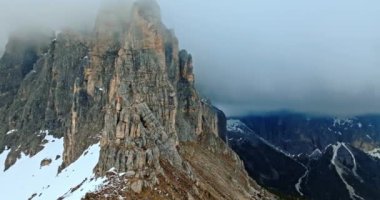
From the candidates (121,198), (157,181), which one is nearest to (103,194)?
(121,198)

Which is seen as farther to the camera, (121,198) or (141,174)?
(141,174)

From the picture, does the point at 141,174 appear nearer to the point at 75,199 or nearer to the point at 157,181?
the point at 157,181

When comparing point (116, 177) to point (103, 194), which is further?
point (116, 177)

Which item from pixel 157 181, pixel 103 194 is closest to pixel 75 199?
pixel 103 194

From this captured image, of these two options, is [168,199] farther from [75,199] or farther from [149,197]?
[75,199]

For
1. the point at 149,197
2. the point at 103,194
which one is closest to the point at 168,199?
the point at 149,197

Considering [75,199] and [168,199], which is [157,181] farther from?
[75,199]
